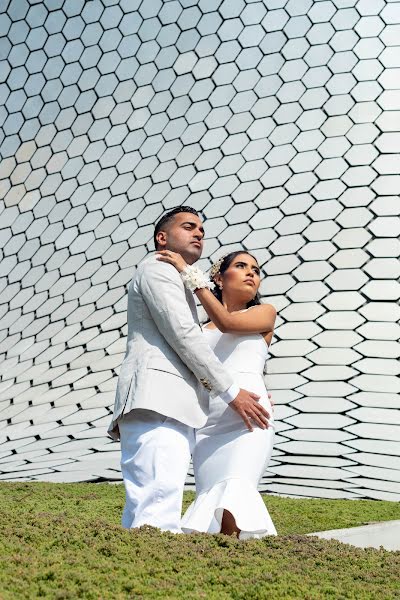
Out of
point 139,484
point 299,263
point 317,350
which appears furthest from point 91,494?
point 299,263

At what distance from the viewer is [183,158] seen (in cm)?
744

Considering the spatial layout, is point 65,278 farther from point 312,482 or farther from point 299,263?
point 312,482

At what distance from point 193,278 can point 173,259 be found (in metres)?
0.07

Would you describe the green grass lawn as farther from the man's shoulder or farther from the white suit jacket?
the man's shoulder

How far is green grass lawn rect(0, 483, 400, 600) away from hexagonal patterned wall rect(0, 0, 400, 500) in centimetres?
306

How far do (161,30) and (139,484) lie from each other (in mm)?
6226

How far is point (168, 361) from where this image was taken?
230cm

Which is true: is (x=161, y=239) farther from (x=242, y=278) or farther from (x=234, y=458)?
(x=234, y=458)

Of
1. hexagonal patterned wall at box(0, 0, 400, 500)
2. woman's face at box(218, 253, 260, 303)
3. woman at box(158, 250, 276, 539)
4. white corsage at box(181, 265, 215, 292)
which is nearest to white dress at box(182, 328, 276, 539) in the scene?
woman at box(158, 250, 276, 539)

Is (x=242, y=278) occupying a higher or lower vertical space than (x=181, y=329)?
higher

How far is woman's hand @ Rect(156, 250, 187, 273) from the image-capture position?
237 cm

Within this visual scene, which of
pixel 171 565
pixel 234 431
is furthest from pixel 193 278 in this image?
pixel 171 565

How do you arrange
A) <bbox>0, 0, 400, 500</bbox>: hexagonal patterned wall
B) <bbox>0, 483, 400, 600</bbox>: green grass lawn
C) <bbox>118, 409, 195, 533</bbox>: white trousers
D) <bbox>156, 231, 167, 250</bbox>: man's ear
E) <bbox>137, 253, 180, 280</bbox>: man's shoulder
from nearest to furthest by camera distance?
1. <bbox>0, 483, 400, 600</bbox>: green grass lawn
2. <bbox>118, 409, 195, 533</bbox>: white trousers
3. <bbox>137, 253, 180, 280</bbox>: man's shoulder
4. <bbox>156, 231, 167, 250</bbox>: man's ear
5. <bbox>0, 0, 400, 500</bbox>: hexagonal patterned wall

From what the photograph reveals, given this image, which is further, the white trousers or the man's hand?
the man's hand
